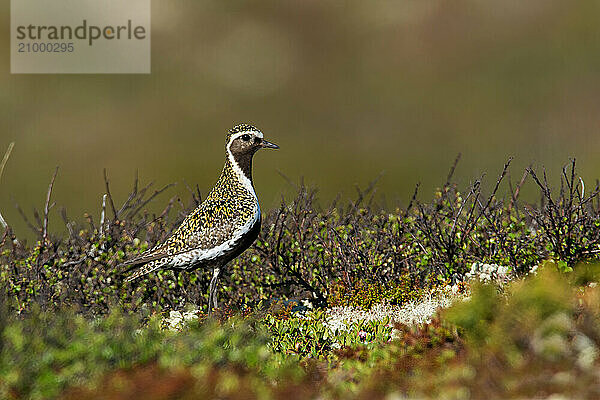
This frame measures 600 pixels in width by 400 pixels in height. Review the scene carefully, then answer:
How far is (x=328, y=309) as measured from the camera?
8.02 m

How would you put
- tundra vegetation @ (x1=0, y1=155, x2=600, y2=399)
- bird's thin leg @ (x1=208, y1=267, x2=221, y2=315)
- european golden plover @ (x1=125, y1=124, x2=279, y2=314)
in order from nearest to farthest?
tundra vegetation @ (x1=0, y1=155, x2=600, y2=399), european golden plover @ (x1=125, y1=124, x2=279, y2=314), bird's thin leg @ (x1=208, y1=267, x2=221, y2=315)

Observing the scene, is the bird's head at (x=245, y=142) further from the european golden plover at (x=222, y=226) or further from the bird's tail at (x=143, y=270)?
the bird's tail at (x=143, y=270)

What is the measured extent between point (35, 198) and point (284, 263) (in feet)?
53.0

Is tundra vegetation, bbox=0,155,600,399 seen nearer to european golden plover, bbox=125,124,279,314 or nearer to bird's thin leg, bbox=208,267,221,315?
bird's thin leg, bbox=208,267,221,315

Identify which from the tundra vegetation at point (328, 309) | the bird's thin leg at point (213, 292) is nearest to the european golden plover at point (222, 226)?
the bird's thin leg at point (213, 292)

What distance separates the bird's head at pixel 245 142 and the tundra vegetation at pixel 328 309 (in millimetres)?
1470

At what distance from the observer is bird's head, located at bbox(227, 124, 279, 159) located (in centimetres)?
749

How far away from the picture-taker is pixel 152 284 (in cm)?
862

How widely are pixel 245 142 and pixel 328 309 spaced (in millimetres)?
2016

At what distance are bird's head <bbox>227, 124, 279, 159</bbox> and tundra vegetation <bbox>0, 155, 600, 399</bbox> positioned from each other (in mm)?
1470

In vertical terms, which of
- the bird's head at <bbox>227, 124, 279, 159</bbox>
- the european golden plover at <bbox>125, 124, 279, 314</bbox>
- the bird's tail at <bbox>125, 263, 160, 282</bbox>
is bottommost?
the bird's tail at <bbox>125, 263, 160, 282</bbox>

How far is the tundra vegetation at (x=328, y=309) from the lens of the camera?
14.2 ft

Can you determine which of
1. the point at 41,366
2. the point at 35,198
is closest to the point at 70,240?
the point at 41,366

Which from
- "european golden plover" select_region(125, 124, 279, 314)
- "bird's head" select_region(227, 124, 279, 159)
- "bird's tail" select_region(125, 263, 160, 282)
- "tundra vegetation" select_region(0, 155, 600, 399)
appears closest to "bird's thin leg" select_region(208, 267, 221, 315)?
"european golden plover" select_region(125, 124, 279, 314)
